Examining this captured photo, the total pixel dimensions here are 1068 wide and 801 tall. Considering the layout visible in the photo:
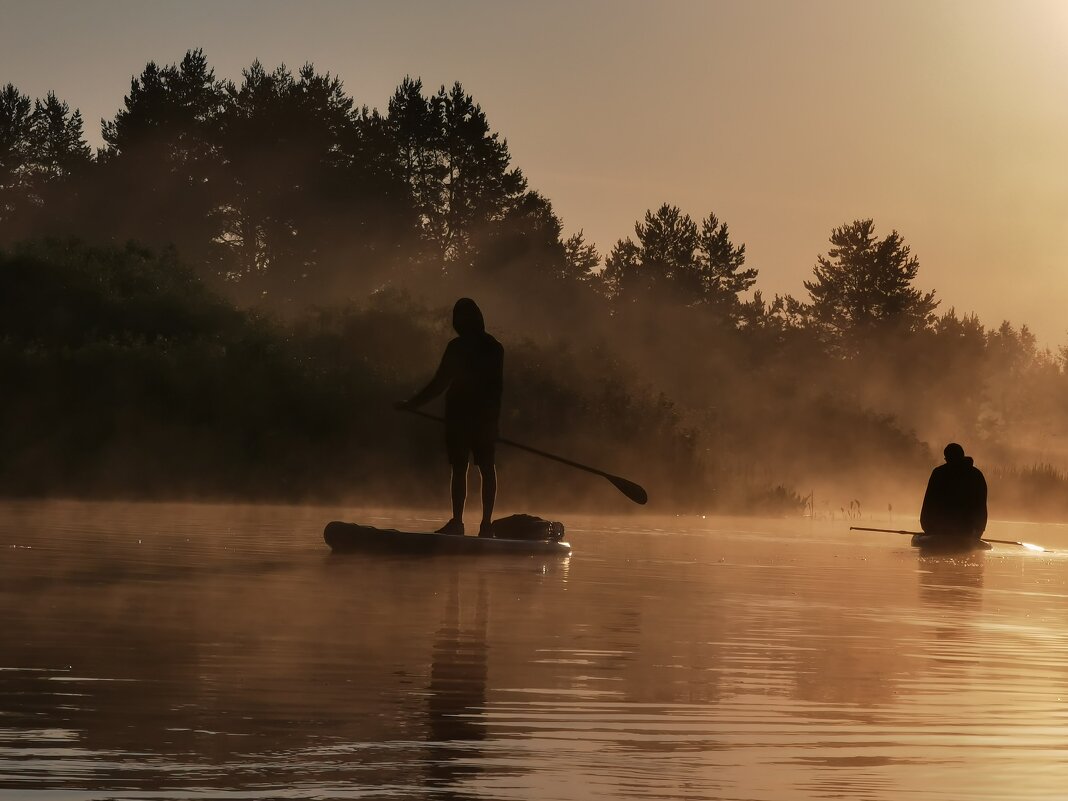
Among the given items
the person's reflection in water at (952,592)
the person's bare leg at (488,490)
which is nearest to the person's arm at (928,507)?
the person's reflection in water at (952,592)

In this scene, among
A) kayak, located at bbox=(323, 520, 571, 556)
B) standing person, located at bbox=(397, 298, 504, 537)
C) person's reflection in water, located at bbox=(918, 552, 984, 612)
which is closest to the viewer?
person's reflection in water, located at bbox=(918, 552, 984, 612)

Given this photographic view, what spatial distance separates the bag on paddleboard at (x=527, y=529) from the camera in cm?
1892

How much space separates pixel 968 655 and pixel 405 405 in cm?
893

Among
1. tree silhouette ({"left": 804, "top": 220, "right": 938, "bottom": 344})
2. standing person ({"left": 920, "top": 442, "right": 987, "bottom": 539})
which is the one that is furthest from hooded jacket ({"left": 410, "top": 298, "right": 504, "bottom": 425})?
tree silhouette ({"left": 804, "top": 220, "right": 938, "bottom": 344})

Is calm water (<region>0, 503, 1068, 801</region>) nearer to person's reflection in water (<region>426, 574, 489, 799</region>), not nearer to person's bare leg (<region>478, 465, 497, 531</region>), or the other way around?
person's reflection in water (<region>426, 574, 489, 799</region>)

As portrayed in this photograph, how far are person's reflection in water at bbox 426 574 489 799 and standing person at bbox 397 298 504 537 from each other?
22.1ft

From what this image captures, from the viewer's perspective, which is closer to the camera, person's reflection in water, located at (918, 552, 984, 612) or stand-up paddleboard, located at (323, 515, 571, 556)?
person's reflection in water, located at (918, 552, 984, 612)

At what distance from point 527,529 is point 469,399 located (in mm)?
1489

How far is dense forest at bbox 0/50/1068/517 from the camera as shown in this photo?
34.8 m

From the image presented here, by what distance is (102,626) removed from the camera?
10141 mm

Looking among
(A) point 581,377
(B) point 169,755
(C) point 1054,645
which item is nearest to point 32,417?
(A) point 581,377

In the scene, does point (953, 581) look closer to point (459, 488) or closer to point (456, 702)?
point (459, 488)

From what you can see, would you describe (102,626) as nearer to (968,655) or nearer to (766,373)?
(968,655)

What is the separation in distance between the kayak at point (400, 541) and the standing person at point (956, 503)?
7.75 m
